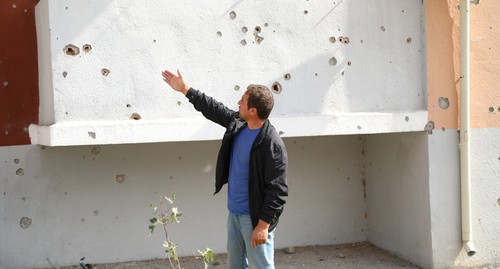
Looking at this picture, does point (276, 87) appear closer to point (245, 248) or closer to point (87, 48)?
point (87, 48)

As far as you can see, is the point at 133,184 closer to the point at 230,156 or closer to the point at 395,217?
the point at 230,156

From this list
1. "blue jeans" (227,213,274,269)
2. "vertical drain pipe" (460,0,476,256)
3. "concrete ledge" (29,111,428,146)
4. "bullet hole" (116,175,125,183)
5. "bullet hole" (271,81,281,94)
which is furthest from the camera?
"bullet hole" (116,175,125,183)

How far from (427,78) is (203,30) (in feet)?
6.40

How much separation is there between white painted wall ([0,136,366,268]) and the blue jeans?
197cm

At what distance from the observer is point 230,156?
4.20 metres

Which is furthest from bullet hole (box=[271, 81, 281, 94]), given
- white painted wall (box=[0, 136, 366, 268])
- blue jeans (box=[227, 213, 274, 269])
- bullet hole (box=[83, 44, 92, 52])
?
blue jeans (box=[227, 213, 274, 269])

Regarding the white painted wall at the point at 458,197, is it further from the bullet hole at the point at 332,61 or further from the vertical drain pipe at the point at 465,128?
the bullet hole at the point at 332,61

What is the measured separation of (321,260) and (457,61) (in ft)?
6.93

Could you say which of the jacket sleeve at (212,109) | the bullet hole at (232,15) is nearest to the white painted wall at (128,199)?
the bullet hole at (232,15)

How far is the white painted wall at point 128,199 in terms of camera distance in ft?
18.5

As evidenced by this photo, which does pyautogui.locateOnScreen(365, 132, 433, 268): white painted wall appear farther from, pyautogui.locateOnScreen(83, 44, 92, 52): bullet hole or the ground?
pyautogui.locateOnScreen(83, 44, 92, 52): bullet hole

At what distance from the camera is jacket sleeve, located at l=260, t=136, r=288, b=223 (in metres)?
3.90

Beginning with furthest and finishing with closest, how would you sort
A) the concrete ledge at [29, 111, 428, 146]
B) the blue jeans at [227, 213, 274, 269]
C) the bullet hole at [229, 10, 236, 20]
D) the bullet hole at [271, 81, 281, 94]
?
the bullet hole at [271, 81, 281, 94]
the bullet hole at [229, 10, 236, 20]
the concrete ledge at [29, 111, 428, 146]
the blue jeans at [227, 213, 274, 269]

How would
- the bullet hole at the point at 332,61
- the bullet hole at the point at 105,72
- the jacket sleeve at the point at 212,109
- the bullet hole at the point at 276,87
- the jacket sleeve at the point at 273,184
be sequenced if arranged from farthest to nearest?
1. the bullet hole at the point at 332,61
2. the bullet hole at the point at 276,87
3. the bullet hole at the point at 105,72
4. the jacket sleeve at the point at 212,109
5. the jacket sleeve at the point at 273,184
